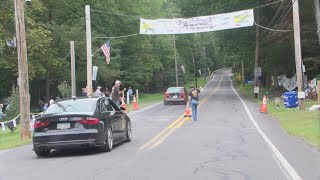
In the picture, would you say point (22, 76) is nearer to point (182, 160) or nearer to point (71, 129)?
point (71, 129)

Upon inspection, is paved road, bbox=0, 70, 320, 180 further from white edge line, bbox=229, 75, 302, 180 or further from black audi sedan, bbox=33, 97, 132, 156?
black audi sedan, bbox=33, 97, 132, 156

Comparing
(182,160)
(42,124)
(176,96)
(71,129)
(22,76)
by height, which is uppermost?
(22,76)

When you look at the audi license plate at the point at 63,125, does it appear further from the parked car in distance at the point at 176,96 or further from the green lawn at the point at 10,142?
the parked car in distance at the point at 176,96

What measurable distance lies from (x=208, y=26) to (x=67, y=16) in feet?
66.6

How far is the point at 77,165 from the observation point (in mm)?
11047

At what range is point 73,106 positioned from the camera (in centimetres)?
1330

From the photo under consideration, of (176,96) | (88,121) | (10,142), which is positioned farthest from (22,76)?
(176,96)

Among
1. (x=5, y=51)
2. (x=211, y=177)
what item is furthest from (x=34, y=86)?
(x=211, y=177)

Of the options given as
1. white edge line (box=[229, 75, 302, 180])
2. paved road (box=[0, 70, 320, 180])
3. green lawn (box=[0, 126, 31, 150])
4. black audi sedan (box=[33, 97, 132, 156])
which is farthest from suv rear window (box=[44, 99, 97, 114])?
white edge line (box=[229, 75, 302, 180])

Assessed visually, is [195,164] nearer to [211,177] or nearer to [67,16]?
[211,177]

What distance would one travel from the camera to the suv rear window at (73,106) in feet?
43.0

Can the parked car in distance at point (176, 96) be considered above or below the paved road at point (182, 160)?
above

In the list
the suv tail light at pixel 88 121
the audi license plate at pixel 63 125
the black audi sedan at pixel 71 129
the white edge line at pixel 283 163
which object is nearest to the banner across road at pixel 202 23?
the white edge line at pixel 283 163

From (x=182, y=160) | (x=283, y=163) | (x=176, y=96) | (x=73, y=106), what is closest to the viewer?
(x=283, y=163)
